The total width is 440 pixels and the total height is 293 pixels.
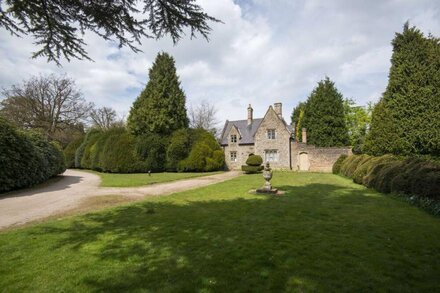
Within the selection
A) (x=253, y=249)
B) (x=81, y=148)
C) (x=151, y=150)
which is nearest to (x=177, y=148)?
(x=151, y=150)

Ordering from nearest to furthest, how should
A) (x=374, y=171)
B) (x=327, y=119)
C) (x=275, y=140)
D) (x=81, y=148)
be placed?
(x=374, y=171), (x=275, y=140), (x=81, y=148), (x=327, y=119)

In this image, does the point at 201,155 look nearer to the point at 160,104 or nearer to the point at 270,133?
the point at 160,104

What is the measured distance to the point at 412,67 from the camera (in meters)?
18.3

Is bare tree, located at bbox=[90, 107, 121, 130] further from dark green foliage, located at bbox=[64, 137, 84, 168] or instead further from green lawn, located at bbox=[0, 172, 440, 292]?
green lawn, located at bbox=[0, 172, 440, 292]

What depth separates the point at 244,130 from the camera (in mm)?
38625

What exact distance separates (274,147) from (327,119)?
8.71m

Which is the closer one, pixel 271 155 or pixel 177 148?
pixel 177 148

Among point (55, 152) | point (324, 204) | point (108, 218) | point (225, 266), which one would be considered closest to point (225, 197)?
point (324, 204)

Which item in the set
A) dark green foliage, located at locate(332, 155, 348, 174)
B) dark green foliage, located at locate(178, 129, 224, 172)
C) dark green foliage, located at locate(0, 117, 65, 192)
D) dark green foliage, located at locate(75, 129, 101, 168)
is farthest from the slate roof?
dark green foliage, located at locate(0, 117, 65, 192)

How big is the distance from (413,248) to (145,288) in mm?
4970

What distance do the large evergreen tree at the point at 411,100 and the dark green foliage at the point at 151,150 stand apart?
21.1 meters

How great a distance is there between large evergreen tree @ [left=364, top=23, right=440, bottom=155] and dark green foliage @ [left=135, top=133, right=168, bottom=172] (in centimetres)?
2111

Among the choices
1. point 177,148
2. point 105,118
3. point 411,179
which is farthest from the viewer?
point 105,118

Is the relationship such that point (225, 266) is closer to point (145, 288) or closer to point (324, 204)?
point (145, 288)
